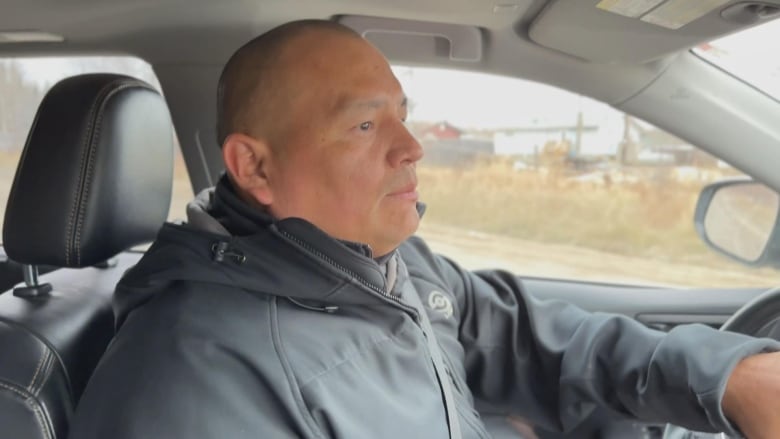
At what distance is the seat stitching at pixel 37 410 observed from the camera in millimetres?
1187

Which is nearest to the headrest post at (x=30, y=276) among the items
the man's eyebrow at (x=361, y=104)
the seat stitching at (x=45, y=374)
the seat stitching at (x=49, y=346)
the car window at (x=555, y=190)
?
the seat stitching at (x=49, y=346)

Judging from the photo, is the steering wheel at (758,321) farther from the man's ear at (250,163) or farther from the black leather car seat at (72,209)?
the black leather car seat at (72,209)

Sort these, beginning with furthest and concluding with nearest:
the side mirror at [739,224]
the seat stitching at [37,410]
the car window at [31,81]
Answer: the car window at [31,81] < the side mirror at [739,224] < the seat stitching at [37,410]

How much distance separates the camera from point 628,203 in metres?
3.06

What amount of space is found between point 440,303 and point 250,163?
22.9 inches

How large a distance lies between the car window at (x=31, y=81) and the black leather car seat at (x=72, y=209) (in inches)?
22.7

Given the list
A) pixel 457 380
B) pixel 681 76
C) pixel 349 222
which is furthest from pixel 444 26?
pixel 457 380

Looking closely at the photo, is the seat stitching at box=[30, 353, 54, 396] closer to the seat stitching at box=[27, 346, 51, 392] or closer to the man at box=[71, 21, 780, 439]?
the seat stitching at box=[27, 346, 51, 392]

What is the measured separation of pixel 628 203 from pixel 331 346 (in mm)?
2191

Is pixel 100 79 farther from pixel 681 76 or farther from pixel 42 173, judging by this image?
pixel 681 76

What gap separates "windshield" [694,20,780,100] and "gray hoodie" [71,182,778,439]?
2.27 ft

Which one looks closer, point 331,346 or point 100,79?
point 331,346

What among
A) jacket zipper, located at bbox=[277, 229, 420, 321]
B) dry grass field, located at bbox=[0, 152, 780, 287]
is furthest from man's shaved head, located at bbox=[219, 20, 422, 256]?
dry grass field, located at bbox=[0, 152, 780, 287]

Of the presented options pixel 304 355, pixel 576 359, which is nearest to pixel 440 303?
pixel 576 359
